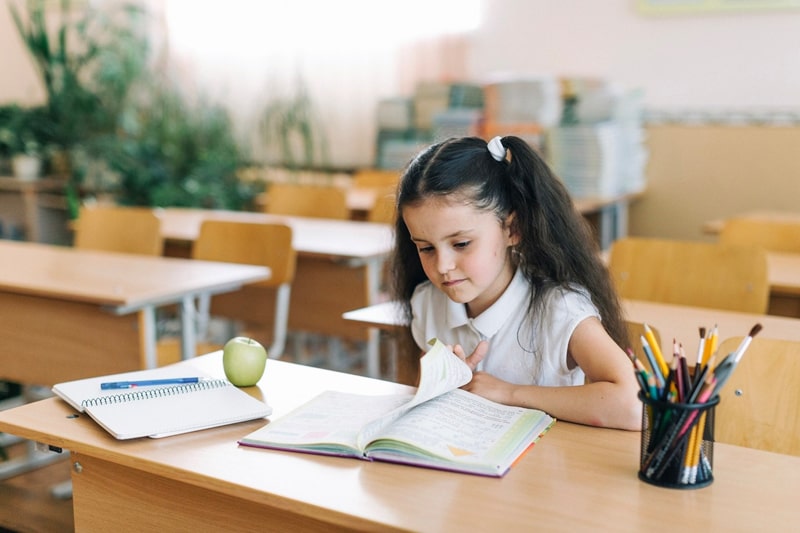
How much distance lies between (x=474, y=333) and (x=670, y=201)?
3.24 meters

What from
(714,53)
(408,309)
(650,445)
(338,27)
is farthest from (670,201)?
(650,445)

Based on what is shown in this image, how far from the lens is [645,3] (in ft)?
14.8

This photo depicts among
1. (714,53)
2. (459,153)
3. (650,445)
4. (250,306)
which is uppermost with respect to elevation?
(714,53)

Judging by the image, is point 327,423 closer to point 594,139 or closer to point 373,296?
point 373,296

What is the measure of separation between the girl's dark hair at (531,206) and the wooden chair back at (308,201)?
96.5 inches

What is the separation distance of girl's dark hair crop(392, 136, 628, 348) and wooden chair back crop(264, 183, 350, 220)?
96.5 inches

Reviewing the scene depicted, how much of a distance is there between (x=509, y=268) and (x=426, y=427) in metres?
0.46

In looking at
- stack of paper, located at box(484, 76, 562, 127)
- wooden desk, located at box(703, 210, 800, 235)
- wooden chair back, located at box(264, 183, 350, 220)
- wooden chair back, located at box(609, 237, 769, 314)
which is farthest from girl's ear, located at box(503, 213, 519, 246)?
stack of paper, located at box(484, 76, 562, 127)

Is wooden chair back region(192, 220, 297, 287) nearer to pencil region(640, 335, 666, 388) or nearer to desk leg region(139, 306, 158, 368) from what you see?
desk leg region(139, 306, 158, 368)

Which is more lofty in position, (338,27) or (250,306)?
(338,27)

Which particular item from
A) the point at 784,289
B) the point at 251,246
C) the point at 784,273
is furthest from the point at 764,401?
the point at 251,246

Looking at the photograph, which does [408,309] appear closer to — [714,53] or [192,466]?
[192,466]

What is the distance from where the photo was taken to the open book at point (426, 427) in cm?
119

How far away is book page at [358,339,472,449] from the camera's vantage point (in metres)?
1.24
